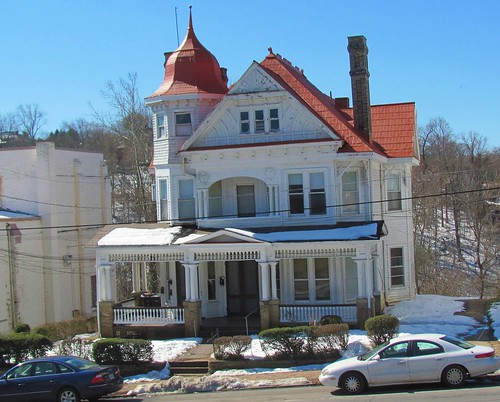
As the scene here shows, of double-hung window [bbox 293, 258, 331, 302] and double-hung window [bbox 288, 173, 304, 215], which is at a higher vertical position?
double-hung window [bbox 288, 173, 304, 215]

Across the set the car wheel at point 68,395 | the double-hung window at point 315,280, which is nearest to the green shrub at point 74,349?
the car wheel at point 68,395

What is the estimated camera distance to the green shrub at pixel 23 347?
23531 mm

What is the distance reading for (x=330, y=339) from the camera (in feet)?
70.4

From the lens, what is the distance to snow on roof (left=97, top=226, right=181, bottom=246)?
88.4ft

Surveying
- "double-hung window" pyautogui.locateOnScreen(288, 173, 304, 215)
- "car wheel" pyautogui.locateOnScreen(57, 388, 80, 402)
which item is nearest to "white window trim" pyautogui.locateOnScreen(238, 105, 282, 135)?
"double-hung window" pyautogui.locateOnScreen(288, 173, 304, 215)

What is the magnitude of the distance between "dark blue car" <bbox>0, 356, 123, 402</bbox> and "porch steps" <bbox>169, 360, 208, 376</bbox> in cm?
371

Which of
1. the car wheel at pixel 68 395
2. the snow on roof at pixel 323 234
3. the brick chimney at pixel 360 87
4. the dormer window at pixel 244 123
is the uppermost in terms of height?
the brick chimney at pixel 360 87

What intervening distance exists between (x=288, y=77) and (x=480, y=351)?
52.6 ft

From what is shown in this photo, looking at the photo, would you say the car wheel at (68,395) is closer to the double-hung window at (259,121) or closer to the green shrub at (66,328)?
the green shrub at (66,328)

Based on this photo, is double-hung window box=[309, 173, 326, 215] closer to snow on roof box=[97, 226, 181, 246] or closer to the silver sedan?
snow on roof box=[97, 226, 181, 246]

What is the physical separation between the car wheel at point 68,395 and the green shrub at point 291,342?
599 cm

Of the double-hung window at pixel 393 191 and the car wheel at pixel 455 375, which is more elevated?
the double-hung window at pixel 393 191

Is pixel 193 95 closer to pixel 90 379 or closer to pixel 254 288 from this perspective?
pixel 254 288

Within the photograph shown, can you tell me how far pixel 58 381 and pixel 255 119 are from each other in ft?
42.6
